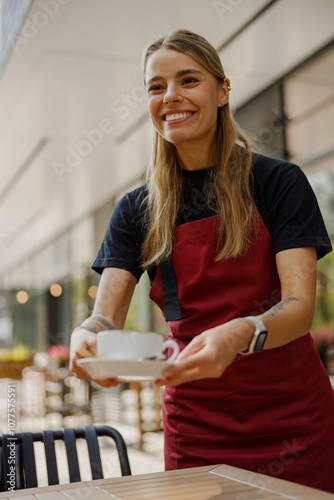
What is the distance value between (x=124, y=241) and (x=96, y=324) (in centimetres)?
26

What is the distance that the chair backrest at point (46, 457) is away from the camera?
1305mm

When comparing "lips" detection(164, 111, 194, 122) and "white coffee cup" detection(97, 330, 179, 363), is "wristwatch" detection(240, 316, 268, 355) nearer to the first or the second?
"white coffee cup" detection(97, 330, 179, 363)

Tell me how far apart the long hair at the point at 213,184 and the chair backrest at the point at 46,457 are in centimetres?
43

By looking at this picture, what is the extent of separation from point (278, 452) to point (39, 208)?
752 centimetres

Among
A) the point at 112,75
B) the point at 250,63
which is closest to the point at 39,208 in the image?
the point at 112,75

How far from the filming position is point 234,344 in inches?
39.5

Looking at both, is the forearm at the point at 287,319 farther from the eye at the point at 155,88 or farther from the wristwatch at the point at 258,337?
the eye at the point at 155,88

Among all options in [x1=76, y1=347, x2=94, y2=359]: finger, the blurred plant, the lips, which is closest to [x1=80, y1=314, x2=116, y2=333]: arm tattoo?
[x1=76, y1=347, x2=94, y2=359]: finger

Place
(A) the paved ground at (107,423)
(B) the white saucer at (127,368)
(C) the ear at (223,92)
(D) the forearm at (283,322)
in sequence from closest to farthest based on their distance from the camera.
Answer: (B) the white saucer at (127,368), (D) the forearm at (283,322), (C) the ear at (223,92), (A) the paved ground at (107,423)

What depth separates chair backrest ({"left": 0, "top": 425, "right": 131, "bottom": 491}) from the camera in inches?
51.4

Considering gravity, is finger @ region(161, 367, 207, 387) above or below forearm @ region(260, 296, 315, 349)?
below

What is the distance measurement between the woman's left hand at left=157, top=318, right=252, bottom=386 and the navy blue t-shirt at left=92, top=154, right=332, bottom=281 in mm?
321

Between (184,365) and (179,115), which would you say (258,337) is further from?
(179,115)

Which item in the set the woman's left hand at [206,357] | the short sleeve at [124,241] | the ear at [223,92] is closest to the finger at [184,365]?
the woman's left hand at [206,357]
